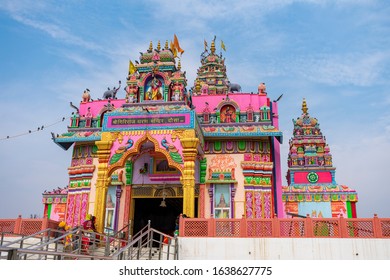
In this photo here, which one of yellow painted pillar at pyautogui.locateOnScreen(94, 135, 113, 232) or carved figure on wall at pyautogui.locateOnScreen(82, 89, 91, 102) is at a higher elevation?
carved figure on wall at pyautogui.locateOnScreen(82, 89, 91, 102)

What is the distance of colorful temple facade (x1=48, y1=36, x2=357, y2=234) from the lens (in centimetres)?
1555

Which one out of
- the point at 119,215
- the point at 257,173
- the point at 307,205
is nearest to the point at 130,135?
the point at 119,215

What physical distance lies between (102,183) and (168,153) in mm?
2963

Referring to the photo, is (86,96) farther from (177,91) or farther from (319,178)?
(319,178)

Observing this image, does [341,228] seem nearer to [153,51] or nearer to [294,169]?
[153,51]

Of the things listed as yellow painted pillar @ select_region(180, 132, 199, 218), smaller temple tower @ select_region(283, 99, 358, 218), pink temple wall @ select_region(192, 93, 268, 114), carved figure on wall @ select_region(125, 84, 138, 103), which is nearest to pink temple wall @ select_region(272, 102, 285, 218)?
pink temple wall @ select_region(192, 93, 268, 114)

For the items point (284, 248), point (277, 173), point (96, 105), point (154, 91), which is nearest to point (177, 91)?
point (154, 91)

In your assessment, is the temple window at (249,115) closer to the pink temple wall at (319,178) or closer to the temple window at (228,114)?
the temple window at (228,114)

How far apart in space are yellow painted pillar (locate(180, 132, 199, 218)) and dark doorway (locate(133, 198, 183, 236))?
433cm

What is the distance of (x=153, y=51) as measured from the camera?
18406mm

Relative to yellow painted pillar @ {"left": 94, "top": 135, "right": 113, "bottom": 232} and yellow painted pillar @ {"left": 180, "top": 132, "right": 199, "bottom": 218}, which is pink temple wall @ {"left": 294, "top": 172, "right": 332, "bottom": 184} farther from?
yellow painted pillar @ {"left": 94, "top": 135, "right": 113, "bottom": 232}

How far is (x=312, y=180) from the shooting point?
29422 millimetres

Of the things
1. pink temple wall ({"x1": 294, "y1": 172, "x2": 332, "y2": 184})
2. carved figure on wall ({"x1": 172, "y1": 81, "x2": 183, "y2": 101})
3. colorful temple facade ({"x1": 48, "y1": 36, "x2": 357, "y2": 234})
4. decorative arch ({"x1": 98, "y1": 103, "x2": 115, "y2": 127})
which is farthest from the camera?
pink temple wall ({"x1": 294, "y1": 172, "x2": 332, "y2": 184})

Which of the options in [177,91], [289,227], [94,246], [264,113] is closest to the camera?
[94,246]
